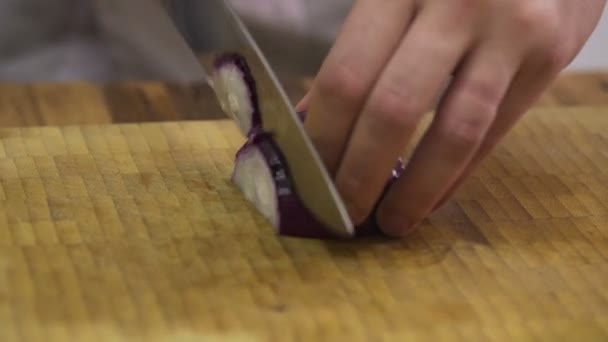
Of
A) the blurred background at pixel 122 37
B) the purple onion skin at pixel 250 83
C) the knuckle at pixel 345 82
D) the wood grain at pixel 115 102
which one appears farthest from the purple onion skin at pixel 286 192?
the blurred background at pixel 122 37

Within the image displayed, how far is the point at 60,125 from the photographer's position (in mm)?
1270

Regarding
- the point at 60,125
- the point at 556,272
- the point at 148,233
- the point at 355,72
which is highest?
the point at 355,72

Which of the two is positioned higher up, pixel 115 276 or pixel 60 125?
pixel 115 276

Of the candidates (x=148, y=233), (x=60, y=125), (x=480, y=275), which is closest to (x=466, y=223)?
(x=480, y=275)

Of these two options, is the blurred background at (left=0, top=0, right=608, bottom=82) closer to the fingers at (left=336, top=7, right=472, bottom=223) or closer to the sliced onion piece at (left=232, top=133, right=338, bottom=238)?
the sliced onion piece at (left=232, top=133, right=338, bottom=238)

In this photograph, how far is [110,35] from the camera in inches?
60.0

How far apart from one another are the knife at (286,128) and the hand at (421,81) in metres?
0.02

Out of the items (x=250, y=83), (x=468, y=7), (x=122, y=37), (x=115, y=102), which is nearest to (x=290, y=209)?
(x=250, y=83)

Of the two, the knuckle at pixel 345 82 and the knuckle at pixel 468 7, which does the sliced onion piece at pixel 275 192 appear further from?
the knuckle at pixel 468 7

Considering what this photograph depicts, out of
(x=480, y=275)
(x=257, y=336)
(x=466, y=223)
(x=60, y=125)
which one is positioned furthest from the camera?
(x=60, y=125)

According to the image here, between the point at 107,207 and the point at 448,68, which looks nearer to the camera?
the point at 448,68

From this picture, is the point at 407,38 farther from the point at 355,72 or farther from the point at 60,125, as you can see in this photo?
the point at 60,125

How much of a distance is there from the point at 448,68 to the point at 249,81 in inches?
8.6

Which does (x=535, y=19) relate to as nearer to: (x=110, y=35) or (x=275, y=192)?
(x=275, y=192)
